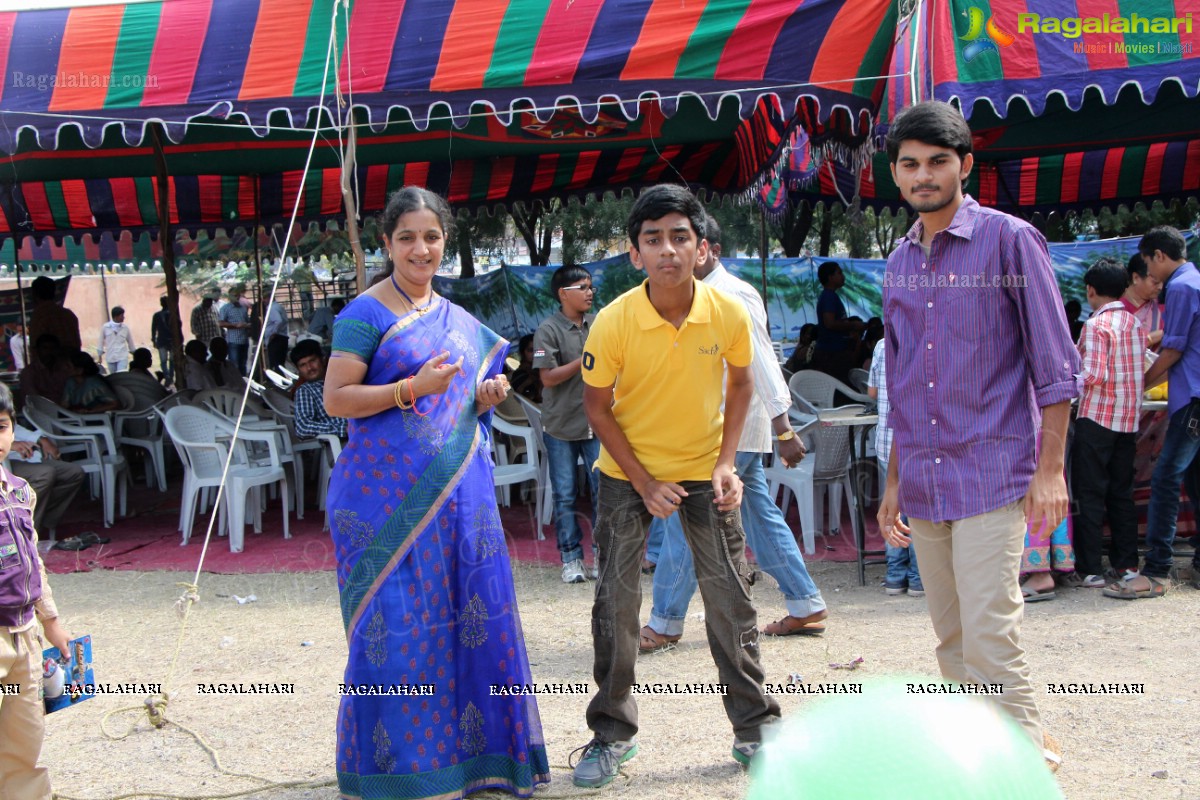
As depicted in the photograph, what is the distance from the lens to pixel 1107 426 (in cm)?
496

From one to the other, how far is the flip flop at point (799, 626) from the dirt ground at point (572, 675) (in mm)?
72

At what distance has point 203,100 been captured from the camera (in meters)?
5.70

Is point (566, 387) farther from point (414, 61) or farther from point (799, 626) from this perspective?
point (414, 61)

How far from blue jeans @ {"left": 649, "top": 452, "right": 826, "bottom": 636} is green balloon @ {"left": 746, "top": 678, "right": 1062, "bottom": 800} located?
11.1ft

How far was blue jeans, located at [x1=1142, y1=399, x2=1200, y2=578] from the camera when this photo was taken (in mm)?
4930

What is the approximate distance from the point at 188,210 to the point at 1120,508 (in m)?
12.2

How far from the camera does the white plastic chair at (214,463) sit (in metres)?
6.66

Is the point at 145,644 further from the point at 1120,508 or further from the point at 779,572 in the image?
the point at 1120,508

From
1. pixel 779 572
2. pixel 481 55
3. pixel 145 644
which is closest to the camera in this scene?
pixel 779 572

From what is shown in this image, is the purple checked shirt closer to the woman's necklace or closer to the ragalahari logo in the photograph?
the woman's necklace

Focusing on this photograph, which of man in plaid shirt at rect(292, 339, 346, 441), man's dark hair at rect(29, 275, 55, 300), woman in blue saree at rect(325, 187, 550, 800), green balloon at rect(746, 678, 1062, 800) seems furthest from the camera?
man's dark hair at rect(29, 275, 55, 300)

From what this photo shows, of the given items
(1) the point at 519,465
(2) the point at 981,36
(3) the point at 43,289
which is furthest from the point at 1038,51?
(3) the point at 43,289

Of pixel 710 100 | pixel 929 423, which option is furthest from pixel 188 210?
pixel 929 423

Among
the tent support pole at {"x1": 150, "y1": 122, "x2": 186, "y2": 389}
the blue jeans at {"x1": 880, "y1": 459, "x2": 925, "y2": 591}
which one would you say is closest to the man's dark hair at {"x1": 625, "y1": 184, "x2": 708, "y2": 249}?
the blue jeans at {"x1": 880, "y1": 459, "x2": 925, "y2": 591}
